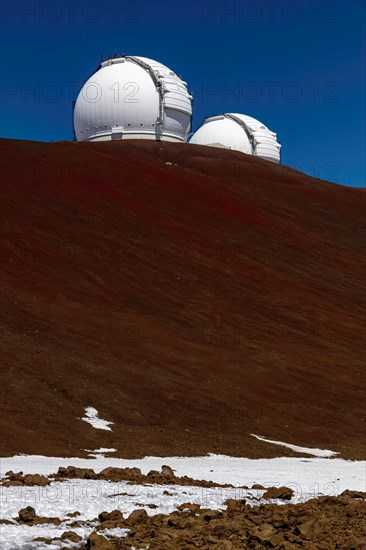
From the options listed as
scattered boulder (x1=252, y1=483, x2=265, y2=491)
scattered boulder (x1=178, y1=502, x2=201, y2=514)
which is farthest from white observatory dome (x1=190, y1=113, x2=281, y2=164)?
scattered boulder (x1=178, y1=502, x2=201, y2=514)

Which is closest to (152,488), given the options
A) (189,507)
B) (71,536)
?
(189,507)

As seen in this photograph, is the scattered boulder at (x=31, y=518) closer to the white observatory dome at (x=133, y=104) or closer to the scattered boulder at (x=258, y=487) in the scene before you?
the scattered boulder at (x=258, y=487)

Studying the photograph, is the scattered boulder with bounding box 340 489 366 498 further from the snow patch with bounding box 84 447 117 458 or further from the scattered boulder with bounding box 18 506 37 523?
the snow patch with bounding box 84 447 117 458

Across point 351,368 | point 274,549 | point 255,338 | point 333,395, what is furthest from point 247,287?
point 274,549

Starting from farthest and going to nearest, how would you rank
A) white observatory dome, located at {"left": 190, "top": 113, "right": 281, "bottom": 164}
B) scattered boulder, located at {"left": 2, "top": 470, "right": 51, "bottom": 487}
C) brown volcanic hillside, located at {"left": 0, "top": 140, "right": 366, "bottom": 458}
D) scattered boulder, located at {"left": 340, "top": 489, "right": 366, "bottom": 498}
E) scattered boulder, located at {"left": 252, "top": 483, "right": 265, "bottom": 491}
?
white observatory dome, located at {"left": 190, "top": 113, "right": 281, "bottom": 164}
brown volcanic hillside, located at {"left": 0, "top": 140, "right": 366, "bottom": 458}
scattered boulder, located at {"left": 252, "top": 483, "right": 265, "bottom": 491}
scattered boulder, located at {"left": 340, "top": 489, "right": 366, "bottom": 498}
scattered boulder, located at {"left": 2, "top": 470, "right": 51, "bottom": 487}

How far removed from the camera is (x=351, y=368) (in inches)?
1134

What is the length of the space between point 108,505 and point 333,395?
16010 mm

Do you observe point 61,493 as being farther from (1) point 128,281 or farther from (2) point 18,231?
(2) point 18,231

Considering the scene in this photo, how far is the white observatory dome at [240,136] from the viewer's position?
73875 mm

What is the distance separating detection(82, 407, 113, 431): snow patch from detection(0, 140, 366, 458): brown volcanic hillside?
0.75 feet

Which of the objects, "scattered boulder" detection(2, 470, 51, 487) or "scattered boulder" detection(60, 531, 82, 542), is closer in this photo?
"scattered boulder" detection(60, 531, 82, 542)

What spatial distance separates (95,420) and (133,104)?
149 feet

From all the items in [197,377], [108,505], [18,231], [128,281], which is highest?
[18,231]

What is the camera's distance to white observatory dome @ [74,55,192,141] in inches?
2472
